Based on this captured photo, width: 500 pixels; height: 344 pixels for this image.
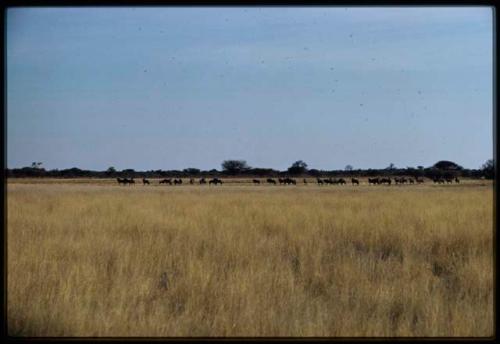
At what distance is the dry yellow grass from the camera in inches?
181

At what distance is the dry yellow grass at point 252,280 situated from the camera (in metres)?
4.60

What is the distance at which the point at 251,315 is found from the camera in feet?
15.6

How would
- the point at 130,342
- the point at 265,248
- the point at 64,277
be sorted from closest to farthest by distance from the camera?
the point at 130,342, the point at 64,277, the point at 265,248

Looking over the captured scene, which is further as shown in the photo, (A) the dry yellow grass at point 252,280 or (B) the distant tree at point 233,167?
(B) the distant tree at point 233,167

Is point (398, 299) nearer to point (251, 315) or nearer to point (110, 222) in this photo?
point (251, 315)

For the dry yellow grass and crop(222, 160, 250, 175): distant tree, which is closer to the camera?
the dry yellow grass

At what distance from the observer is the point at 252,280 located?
574 centimetres

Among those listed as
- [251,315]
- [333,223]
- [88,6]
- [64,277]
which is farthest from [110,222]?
[88,6]

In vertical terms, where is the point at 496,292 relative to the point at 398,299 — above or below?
above

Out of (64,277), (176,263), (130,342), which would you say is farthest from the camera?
(176,263)

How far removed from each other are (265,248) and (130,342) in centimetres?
413

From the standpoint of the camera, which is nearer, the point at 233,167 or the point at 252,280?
the point at 252,280
